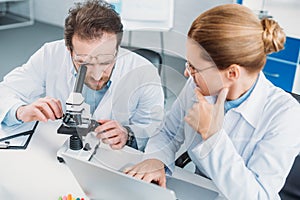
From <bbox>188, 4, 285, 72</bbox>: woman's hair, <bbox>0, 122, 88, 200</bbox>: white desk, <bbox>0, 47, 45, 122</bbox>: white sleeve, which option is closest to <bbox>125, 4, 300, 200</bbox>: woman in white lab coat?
<bbox>188, 4, 285, 72</bbox>: woman's hair

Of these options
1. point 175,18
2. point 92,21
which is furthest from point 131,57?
point 175,18

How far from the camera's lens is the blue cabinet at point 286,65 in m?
2.92

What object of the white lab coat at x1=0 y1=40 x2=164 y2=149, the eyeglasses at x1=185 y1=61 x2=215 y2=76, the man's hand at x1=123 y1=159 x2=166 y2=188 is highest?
the eyeglasses at x1=185 y1=61 x2=215 y2=76

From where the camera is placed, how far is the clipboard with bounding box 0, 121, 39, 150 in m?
1.22

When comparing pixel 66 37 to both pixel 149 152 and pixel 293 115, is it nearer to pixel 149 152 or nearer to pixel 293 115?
pixel 149 152

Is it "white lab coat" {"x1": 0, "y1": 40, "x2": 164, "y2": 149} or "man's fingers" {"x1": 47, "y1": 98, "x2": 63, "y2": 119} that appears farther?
"man's fingers" {"x1": 47, "y1": 98, "x2": 63, "y2": 119}

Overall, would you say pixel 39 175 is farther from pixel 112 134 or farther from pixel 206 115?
pixel 206 115

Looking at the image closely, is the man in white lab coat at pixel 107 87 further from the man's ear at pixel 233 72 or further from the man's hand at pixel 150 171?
the man's ear at pixel 233 72

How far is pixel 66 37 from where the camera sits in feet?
4.41

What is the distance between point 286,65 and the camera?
2.98 meters

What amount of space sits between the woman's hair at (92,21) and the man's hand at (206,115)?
322 millimetres

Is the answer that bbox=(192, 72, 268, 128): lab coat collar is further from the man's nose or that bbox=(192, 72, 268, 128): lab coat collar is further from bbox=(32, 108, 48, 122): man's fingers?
bbox=(32, 108, 48, 122): man's fingers

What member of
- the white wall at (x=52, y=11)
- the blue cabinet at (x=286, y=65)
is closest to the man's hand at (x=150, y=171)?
the blue cabinet at (x=286, y=65)

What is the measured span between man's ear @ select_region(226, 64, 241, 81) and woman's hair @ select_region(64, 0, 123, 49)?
1.10 feet
